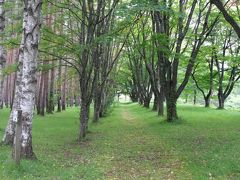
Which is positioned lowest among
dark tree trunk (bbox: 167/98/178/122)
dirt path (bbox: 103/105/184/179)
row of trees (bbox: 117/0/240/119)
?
dirt path (bbox: 103/105/184/179)

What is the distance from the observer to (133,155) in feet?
35.9

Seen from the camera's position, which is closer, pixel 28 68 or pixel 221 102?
pixel 28 68

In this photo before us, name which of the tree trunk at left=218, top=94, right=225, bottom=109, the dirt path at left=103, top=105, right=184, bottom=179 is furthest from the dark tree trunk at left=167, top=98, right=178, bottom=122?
the tree trunk at left=218, top=94, right=225, bottom=109

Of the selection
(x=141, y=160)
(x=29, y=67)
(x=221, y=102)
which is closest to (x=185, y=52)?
(x=221, y=102)

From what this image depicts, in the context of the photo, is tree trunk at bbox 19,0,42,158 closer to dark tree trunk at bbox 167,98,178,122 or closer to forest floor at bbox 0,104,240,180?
forest floor at bbox 0,104,240,180

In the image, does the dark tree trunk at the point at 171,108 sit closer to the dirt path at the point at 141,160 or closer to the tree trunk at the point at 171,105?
the tree trunk at the point at 171,105

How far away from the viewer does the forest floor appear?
8.16m

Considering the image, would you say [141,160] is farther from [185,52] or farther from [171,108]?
A: [185,52]

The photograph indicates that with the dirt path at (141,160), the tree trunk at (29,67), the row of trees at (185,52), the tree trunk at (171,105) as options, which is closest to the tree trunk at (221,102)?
the row of trees at (185,52)

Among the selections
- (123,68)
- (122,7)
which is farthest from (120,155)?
(123,68)

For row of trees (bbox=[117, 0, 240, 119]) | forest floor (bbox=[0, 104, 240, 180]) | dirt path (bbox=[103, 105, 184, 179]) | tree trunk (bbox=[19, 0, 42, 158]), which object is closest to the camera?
forest floor (bbox=[0, 104, 240, 180])

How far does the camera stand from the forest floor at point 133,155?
321 inches

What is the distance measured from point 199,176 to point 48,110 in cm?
2204

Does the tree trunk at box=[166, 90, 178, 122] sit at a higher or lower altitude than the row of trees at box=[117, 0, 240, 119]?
lower
